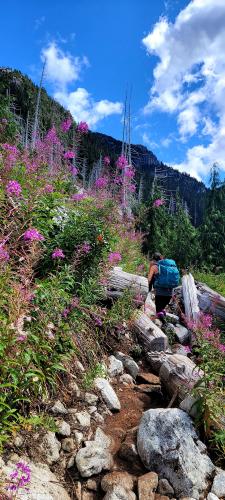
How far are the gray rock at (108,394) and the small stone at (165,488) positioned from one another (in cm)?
115

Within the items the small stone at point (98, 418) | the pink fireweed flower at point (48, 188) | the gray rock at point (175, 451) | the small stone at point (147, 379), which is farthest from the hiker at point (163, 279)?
the gray rock at point (175, 451)

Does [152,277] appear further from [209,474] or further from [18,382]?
[18,382]

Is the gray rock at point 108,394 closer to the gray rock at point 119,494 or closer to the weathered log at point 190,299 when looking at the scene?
the gray rock at point 119,494

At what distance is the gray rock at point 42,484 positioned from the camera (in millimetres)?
2572

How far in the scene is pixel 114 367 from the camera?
5145 millimetres

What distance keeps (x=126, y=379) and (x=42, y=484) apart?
98.3 inches

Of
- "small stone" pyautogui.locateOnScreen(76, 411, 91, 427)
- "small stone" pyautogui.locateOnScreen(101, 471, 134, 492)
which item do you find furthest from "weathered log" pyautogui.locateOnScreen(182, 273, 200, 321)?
"small stone" pyautogui.locateOnScreen(101, 471, 134, 492)

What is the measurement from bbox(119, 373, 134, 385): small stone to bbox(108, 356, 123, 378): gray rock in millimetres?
76

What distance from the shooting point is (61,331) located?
3.62 meters

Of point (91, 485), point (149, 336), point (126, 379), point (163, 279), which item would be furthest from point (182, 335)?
point (91, 485)

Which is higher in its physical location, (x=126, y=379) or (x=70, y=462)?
(x=126, y=379)

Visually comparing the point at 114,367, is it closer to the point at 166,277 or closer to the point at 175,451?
the point at 175,451

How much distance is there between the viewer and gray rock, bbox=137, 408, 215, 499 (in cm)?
324

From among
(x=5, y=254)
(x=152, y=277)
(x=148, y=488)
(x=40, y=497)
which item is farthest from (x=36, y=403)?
(x=152, y=277)
